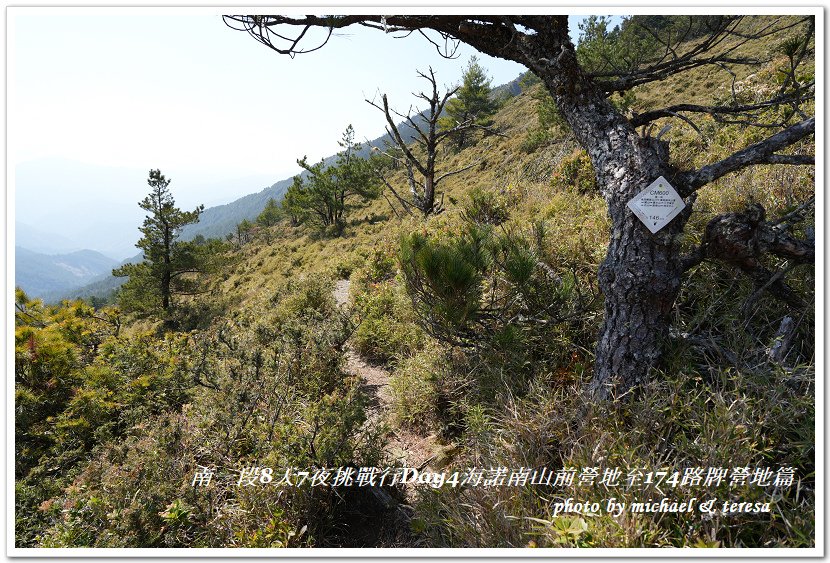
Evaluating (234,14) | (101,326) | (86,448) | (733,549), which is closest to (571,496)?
(733,549)

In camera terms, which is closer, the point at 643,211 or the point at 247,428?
the point at 643,211

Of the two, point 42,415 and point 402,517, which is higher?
point 42,415

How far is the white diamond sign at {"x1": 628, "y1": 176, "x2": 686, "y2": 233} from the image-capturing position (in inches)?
87.4

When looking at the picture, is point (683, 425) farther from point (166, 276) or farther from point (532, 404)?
point (166, 276)

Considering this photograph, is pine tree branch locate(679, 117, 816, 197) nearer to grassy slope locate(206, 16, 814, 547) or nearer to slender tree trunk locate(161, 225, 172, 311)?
grassy slope locate(206, 16, 814, 547)

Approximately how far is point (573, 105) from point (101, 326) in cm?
941

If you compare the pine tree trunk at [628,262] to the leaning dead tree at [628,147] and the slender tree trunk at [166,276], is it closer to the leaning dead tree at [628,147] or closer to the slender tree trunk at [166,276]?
the leaning dead tree at [628,147]

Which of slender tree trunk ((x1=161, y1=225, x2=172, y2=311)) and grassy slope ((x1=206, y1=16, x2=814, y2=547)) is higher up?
slender tree trunk ((x1=161, y1=225, x2=172, y2=311))

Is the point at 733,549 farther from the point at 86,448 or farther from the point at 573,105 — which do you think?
the point at 86,448

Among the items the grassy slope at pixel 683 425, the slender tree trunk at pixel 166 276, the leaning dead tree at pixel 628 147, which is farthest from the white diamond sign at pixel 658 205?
the slender tree trunk at pixel 166 276

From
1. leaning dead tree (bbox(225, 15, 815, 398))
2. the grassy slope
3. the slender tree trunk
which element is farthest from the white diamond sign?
the slender tree trunk

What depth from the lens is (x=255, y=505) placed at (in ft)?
7.89

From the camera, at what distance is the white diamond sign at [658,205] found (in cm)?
222

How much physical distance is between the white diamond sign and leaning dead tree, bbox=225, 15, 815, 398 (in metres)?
0.05
